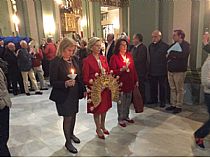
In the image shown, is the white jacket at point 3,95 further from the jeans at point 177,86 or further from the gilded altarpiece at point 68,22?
the gilded altarpiece at point 68,22

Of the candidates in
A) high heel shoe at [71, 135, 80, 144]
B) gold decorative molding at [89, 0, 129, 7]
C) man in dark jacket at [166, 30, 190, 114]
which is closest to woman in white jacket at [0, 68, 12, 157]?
high heel shoe at [71, 135, 80, 144]

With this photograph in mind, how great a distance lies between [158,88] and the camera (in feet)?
15.4

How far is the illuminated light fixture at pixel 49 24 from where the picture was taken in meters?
9.05

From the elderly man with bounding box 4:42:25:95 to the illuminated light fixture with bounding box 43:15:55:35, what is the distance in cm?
338

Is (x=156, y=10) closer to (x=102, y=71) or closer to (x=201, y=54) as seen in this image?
(x=201, y=54)

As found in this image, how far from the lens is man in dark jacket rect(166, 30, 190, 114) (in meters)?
3.83

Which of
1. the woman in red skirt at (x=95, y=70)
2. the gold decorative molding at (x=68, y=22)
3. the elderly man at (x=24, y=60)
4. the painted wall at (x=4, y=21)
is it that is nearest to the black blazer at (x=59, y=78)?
the woman in red skirt at (x=95, y=70)

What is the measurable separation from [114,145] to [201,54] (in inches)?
107

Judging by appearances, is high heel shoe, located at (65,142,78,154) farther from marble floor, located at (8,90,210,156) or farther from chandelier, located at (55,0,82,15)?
chandelier, located at (55,0,82,15)

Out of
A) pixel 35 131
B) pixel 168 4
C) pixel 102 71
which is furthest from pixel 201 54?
pixel 35 131

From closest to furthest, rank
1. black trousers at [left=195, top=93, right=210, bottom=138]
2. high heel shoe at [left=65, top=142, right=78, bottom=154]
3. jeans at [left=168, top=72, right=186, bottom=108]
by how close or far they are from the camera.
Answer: black trousers at [left=195, top=93, right=210, bottom=138] → high heel shoe at [left=65, top=142, right=78, bottom=154] → jeans at [left=168, top=72, right=186, bottom=108]

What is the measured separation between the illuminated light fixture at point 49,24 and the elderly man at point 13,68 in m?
3.38

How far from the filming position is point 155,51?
427 cm

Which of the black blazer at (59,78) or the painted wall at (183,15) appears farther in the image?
the painted wall at (183,15)
